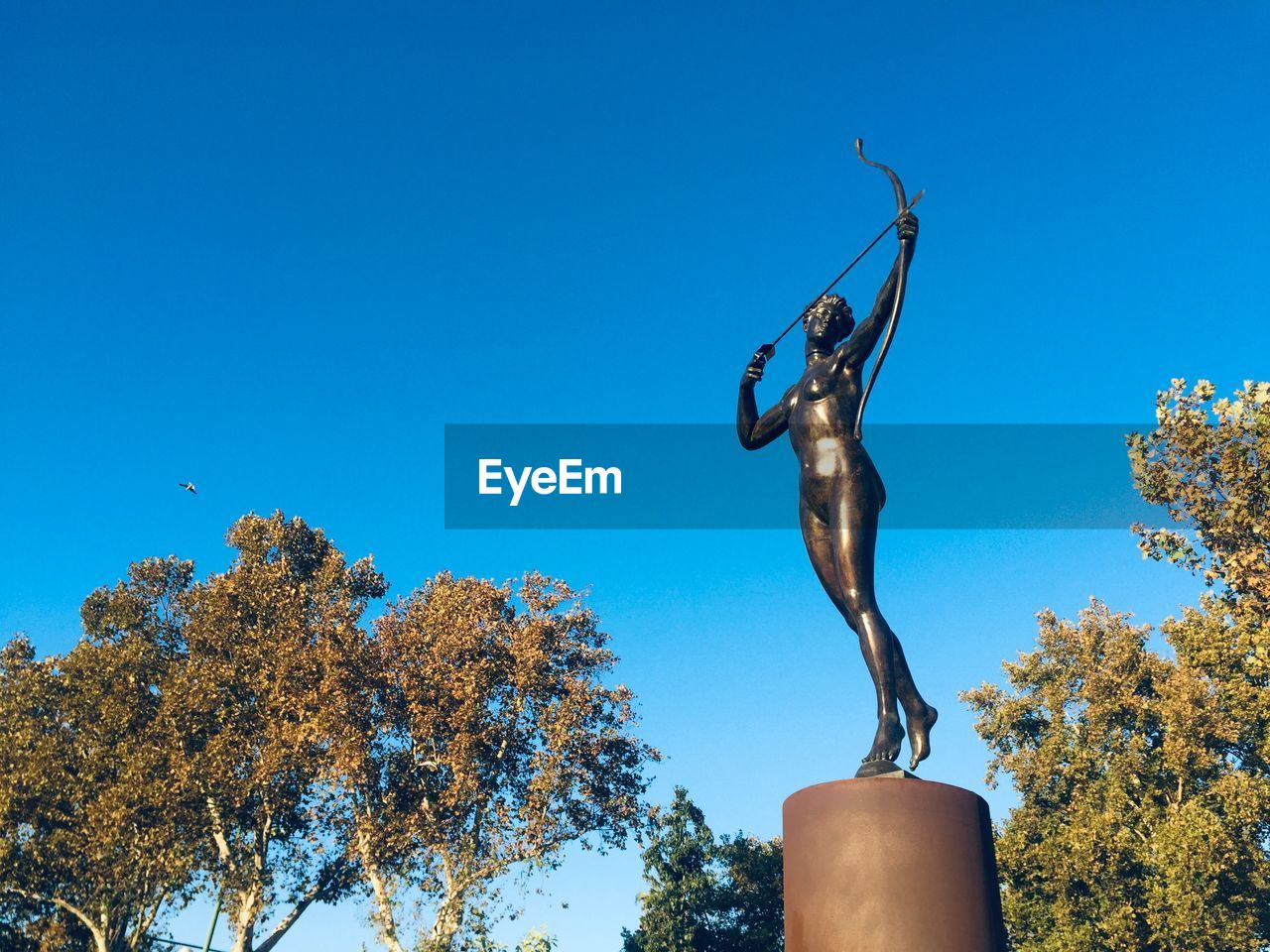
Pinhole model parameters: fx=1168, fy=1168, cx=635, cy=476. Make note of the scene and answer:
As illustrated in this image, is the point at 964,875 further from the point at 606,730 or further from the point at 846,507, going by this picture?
the point at 606,730

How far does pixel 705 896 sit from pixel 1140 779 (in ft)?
45.1

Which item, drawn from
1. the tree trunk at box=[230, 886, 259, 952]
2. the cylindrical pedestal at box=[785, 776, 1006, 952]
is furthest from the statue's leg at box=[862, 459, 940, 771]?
the tree trunk at box=[230, 886, 259, 952]

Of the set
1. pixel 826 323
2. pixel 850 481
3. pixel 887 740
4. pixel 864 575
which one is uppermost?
pixel 826 323

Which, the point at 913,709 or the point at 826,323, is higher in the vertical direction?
the point at 826,323

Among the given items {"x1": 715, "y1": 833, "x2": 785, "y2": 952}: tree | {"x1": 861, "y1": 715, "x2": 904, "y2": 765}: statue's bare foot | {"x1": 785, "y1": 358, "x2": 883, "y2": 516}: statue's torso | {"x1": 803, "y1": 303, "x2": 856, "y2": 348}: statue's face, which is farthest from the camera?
{"x1": 715, "y1": 833, "x2": 785, "y2": 952}: tree

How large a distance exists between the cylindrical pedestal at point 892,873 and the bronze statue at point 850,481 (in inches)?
28.9

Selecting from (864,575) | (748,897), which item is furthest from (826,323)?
(748,897)

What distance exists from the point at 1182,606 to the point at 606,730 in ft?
48.5

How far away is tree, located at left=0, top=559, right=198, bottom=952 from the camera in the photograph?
23.7 meters

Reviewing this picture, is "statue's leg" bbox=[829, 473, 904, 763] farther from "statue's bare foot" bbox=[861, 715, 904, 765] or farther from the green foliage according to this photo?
the green foliage

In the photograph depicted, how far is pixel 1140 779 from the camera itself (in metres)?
29.0

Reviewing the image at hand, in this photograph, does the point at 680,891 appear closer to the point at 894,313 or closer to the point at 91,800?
the point at 91,800

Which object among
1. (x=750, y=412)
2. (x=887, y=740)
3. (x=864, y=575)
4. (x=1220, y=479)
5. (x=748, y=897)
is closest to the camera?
(x=887, y=740)

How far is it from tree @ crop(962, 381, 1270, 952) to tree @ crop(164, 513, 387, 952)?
16.2 metres
